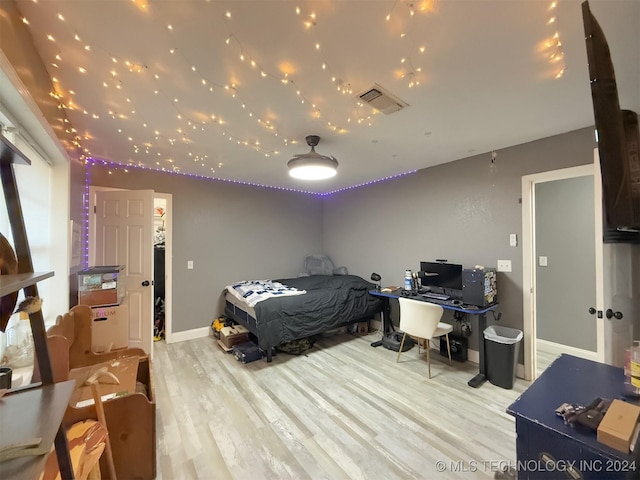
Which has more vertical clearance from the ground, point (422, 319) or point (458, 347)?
point (422, 319)

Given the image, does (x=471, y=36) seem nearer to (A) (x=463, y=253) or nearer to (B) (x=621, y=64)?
(B) (x=621, y=64)

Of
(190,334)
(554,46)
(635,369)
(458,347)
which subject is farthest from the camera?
(190,334)

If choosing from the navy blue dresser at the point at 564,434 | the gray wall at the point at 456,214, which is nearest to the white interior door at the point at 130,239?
the gray wall at the point at 456,214

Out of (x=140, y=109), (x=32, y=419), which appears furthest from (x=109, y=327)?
(x=32, y=419)

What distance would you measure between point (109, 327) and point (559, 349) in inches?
207

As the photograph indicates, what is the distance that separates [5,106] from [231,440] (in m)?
2.44

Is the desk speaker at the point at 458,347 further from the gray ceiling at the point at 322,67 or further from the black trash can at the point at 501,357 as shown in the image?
the gray ceiling at the point at 322,67

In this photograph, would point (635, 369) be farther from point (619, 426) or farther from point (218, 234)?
point (218, 234)

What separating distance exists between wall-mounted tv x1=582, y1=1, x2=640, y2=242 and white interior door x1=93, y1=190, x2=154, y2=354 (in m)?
3.91

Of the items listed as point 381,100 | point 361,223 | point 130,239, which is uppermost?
point 381,100

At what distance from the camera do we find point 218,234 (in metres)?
4.41

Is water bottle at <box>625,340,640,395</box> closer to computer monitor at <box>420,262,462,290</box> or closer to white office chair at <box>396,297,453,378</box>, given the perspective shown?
white office chair at <box>396,297,453,378</box>

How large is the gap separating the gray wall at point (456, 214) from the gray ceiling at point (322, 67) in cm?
29

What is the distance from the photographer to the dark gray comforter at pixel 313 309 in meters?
3.21
